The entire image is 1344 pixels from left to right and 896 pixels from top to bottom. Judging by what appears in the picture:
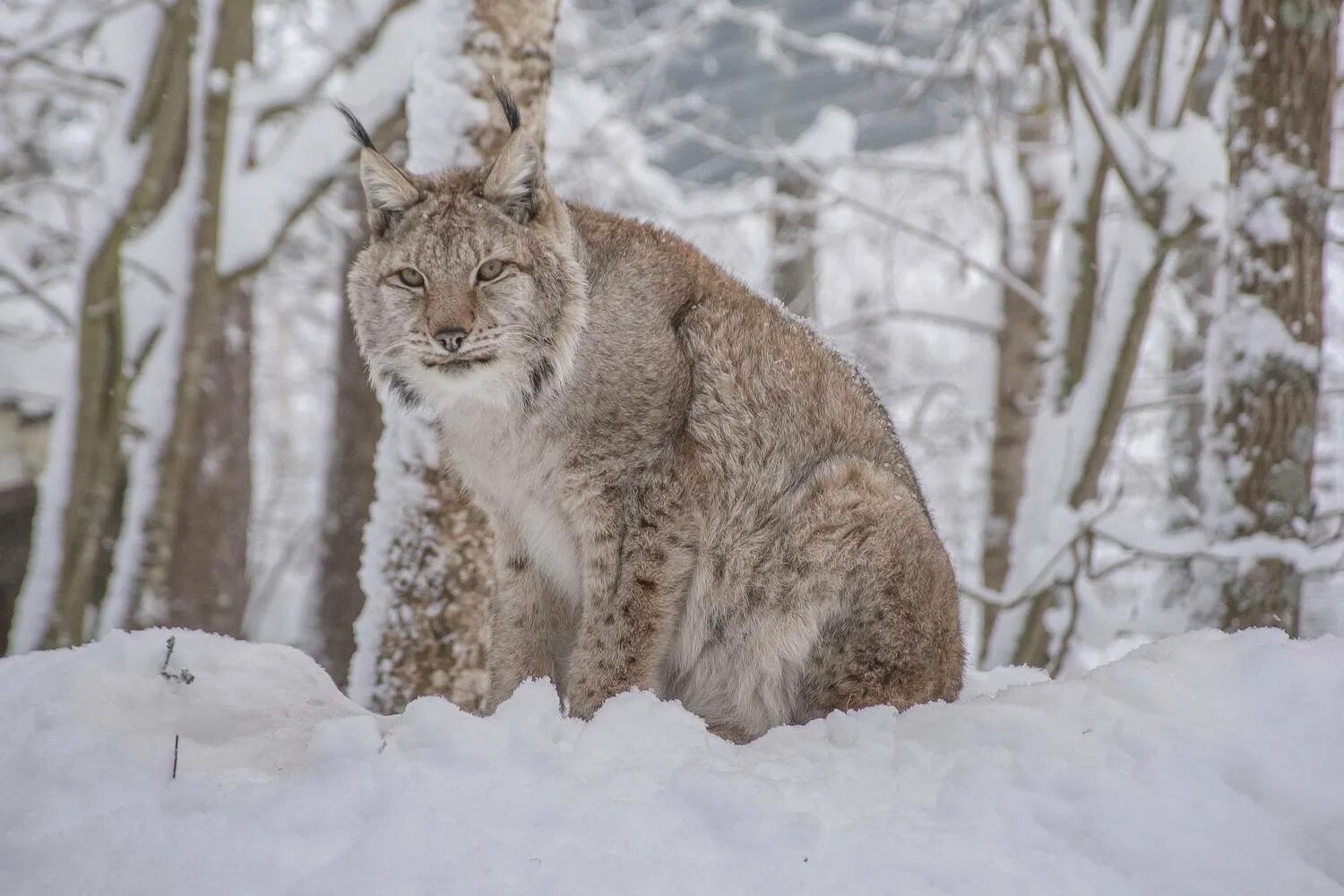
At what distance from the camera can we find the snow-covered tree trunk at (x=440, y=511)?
165 inches

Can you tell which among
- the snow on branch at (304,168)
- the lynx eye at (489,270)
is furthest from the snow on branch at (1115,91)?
the lynx eye at (489,270)

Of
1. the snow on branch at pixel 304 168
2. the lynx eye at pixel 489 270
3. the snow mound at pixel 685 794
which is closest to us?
the snow mound at pixel 685 794

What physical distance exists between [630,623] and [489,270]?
1.04 meters

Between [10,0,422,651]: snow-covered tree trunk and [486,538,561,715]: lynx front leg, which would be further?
[10,0,422,651]: snow-covered tree trunk

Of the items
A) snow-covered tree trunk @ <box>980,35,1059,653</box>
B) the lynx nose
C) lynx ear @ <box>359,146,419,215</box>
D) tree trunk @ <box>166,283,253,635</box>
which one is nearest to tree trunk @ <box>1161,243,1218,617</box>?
snow-covered tree trunk @ <box>980,35,1059,653</box>

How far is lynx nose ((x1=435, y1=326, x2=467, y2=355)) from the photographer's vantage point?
3092mm

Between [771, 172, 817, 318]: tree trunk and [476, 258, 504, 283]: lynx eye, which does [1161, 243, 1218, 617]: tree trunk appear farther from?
[476, 258, 504, 283]: lynx eye

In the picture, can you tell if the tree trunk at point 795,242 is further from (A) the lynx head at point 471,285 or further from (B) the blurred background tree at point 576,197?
(A) the lynx head at point 471,285

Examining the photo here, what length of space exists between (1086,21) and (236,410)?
5.64 m

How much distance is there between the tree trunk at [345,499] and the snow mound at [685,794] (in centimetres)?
531

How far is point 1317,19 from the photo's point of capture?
14.5 feet

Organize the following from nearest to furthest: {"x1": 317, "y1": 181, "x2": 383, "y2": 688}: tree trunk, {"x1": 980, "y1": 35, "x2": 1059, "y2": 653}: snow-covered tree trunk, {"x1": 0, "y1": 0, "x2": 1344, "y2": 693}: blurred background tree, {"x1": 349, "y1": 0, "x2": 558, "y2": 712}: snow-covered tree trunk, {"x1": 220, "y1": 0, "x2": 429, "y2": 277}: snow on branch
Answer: {"x1": 349, "y1": 0, "x2": 558, "y2": 712}: snow-covered tree trunk
{"x1": 0, "y1": 0, "x2": 1344, "y2": 693}: blurred background tree
{"x1": 220, "y1": 0, "x2": 429, "y2": 277}: snow on branch
{"x1": 317, "y1": 181, "x2": 383, "y2": 688}: tree trunk
{"x1": 980, "y1": 35, "x2": 1059, "y2": 653}: snow-covered tree trunk

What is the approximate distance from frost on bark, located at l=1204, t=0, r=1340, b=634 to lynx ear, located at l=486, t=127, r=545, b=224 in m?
2.79

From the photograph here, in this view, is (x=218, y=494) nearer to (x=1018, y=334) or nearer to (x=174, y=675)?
(x=174, y=675)
